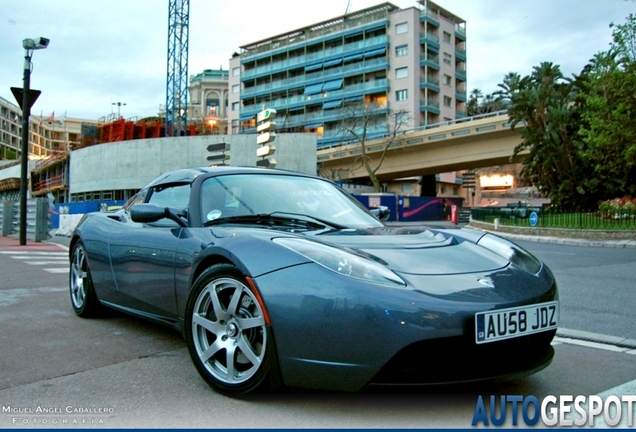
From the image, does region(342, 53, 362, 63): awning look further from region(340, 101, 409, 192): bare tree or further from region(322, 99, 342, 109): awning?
region(340, 101, 409, 192): bare tree

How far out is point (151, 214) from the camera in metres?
3.57

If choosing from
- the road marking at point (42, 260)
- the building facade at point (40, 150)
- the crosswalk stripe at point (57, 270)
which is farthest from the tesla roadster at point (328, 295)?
the building facade at point (40, 150)

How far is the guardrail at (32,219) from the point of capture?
703 inches

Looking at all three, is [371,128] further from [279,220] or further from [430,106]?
[279,220]

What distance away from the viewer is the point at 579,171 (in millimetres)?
32500

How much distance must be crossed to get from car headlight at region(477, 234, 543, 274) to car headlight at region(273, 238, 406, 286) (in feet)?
2.98

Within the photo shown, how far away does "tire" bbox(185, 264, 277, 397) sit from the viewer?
274cm

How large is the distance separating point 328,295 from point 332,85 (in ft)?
239

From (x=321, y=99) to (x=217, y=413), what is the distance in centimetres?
7322

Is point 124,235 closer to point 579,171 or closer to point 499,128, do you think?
point 579,171

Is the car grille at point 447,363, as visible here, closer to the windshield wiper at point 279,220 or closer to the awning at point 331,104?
the windshield wiper at point 279,220

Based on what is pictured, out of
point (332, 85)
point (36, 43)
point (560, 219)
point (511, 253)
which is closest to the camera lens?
point (511, 253)

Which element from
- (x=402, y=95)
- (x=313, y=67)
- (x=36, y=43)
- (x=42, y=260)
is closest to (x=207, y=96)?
(x=313, y=67)

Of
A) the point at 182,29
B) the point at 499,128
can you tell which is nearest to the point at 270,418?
the point at 499,128
